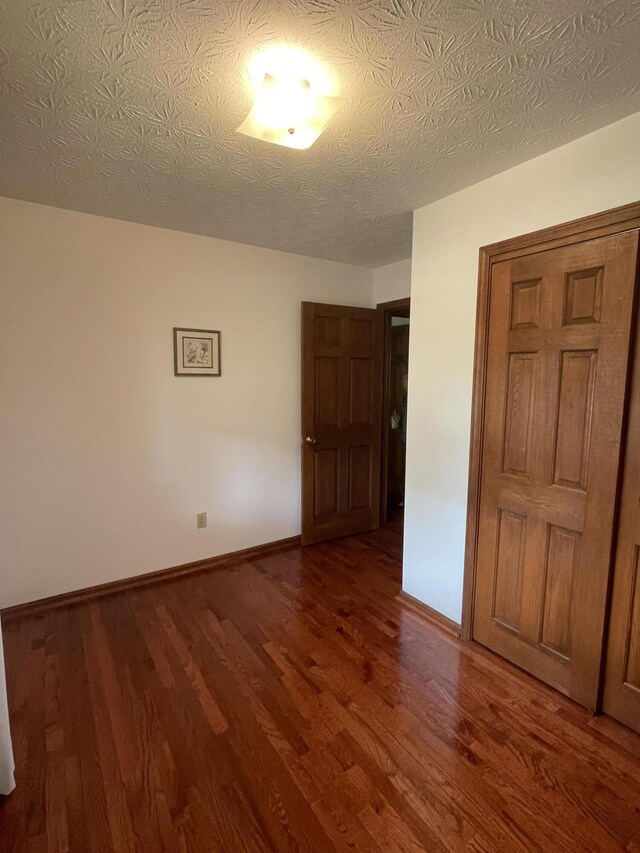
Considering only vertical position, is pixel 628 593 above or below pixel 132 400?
below

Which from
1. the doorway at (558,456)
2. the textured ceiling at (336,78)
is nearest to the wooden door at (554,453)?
the doorway at (558,456)

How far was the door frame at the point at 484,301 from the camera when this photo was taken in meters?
1.60

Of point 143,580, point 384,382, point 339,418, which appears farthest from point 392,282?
point 143,580

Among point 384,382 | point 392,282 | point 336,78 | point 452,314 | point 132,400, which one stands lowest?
point 132,400

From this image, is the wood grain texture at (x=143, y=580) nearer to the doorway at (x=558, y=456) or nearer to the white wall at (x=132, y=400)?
the white wall at (x=132, y=400)

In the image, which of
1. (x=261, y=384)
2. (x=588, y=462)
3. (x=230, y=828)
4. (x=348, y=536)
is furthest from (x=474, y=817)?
(x=261, y=384)

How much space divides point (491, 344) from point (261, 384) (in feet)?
5.90

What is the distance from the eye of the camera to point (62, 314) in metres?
2.44

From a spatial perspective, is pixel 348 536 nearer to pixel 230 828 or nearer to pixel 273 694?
pixel 273 694

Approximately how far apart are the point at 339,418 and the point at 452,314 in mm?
1516

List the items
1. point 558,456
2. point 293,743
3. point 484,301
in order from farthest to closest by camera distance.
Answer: point 484,301, point 558,456, point 293,743

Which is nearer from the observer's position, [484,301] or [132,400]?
[484,301]

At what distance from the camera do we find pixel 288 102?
1.35 metres

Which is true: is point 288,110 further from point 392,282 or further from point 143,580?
point 143,580
